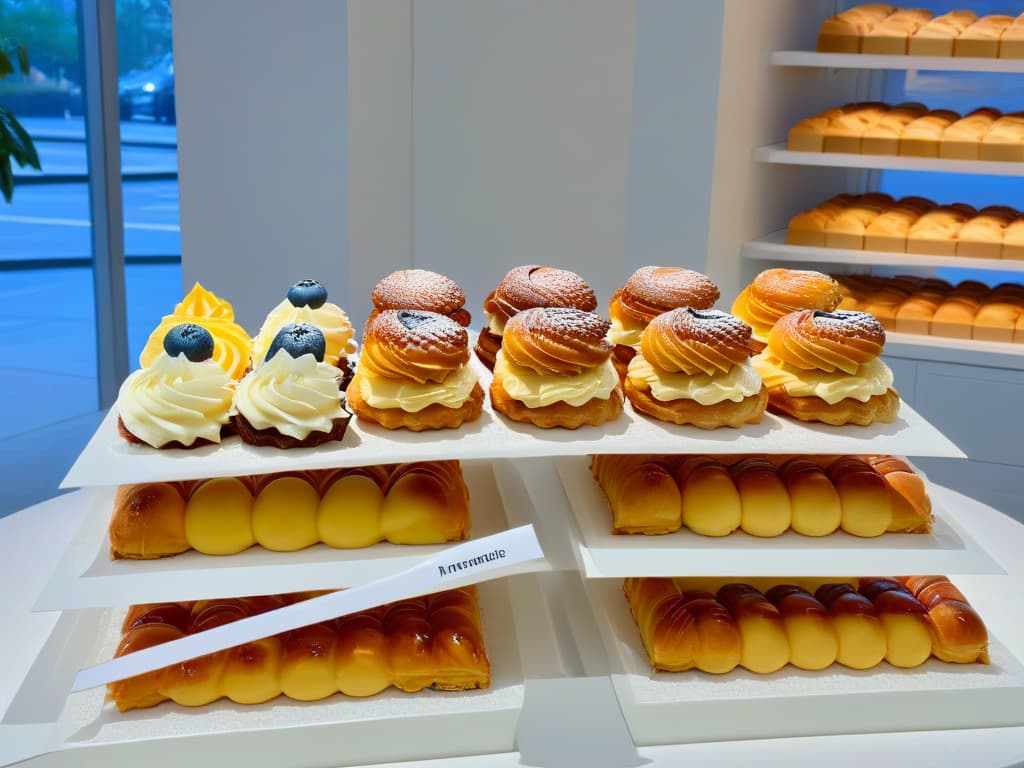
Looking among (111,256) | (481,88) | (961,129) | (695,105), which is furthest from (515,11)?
(111,256)

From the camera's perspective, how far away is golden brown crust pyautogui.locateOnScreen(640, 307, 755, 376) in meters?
1.56

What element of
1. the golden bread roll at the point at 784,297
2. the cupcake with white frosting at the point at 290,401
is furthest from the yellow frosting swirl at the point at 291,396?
the golden bread roll at the point at 784,297

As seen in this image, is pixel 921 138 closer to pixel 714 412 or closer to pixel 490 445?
pixel 714 412

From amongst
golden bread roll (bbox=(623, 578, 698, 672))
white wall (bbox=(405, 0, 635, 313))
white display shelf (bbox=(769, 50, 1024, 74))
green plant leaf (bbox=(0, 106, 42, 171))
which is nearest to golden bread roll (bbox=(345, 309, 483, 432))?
golden bread roll (bbox=(623, 578, 698, 672))

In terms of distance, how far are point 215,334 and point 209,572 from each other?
479 mm

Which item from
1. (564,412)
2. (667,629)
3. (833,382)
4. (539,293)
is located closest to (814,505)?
(833,382)

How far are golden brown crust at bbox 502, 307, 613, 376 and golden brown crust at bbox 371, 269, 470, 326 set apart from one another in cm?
27

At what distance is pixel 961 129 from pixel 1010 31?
34 cm

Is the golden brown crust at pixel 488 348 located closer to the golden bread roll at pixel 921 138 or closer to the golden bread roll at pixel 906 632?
the golden bread roll at pixel 906 632

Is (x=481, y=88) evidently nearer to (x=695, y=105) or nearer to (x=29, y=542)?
(x=695, y=105)

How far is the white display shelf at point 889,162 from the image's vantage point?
12.1ft

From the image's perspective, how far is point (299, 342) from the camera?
1518 mm

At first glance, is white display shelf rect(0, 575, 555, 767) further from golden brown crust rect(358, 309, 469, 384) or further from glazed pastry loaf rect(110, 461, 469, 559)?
golden brown crust rect(358, 309, 469, 384)

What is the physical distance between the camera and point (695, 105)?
348 centimetres
